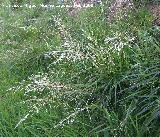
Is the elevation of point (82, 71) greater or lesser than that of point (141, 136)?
greater

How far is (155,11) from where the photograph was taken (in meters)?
6.20

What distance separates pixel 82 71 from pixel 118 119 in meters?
0.85

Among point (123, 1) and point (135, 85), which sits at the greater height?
point (123, 1)

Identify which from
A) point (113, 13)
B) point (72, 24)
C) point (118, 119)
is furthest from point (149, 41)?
point (72, 24)

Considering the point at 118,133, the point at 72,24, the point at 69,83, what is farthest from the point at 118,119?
the point at 72,24

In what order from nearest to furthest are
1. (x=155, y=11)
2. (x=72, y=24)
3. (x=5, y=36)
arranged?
(x=155, y=11) → (x=72, y=24) → (x=5, y=36)

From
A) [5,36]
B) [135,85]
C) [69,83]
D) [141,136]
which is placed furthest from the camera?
[5,36]

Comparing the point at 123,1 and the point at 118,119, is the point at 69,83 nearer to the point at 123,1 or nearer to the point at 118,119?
the point at 118,119

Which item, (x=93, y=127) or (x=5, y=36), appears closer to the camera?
(x=93, y=127)

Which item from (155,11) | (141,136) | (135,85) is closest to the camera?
(141,136)

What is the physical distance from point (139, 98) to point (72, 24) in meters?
2.75

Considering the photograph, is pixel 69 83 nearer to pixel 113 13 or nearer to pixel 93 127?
pixel 93 127

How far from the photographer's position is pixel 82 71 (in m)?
5.03

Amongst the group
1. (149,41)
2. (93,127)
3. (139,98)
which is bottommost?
(93,127)
